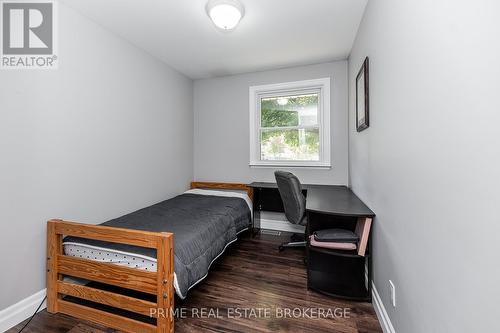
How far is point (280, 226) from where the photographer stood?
11.6 feet

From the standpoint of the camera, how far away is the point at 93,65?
225 centimetres

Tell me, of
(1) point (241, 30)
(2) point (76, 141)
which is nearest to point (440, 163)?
(1) point (241, 30)

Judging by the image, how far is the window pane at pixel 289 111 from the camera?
137 inches

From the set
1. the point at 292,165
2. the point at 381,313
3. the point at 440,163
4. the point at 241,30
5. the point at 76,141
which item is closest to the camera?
the point at 440,163

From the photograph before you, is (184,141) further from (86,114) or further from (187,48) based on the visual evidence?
(86,114)

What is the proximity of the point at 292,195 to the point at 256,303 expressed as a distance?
106 cm

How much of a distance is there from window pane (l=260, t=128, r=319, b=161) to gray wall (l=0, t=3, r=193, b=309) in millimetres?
1535

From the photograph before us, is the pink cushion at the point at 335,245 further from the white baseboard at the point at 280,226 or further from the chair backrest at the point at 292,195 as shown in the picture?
the white baseboard at the point at 280,226

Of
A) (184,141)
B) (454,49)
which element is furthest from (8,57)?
(454,49)

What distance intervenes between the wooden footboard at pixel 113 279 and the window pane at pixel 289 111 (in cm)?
263

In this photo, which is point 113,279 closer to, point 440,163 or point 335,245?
point 335,245

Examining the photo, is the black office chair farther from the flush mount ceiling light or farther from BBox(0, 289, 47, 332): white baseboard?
BBox(0, 289, 47, 332): white baseboard

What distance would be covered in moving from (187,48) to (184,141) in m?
1.43

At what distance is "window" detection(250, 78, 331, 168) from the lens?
3.38 m
